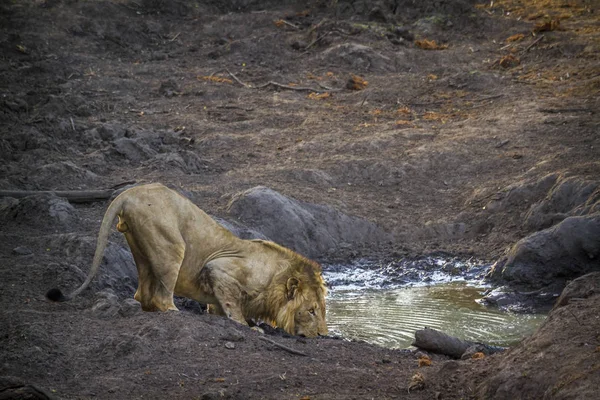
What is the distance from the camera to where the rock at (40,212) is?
1201 cm

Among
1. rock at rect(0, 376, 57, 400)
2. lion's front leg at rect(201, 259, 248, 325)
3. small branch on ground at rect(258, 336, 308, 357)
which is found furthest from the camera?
lion's front leg at rect(201, 259, 248, 325)

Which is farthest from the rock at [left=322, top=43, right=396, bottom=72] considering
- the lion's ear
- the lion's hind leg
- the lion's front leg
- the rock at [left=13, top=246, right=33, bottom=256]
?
the lion's hind leg

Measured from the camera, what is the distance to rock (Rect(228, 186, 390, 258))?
43.8 ft

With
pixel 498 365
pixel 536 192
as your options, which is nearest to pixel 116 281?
pixel 498 365

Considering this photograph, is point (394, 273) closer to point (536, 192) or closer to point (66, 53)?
point (536, 192)

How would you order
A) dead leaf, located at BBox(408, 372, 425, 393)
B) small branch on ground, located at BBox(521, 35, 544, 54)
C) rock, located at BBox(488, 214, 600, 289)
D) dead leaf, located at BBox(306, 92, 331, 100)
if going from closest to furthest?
dead leaf, located at BBox(408, 372, 425, 393), rock, located at BBox(488, 214, 600, 289), dead leaf, located at BBox(306, 92, 331, 100), small branch on ground, located at BBox(521, 35, 544, 54)

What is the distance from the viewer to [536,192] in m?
14.2

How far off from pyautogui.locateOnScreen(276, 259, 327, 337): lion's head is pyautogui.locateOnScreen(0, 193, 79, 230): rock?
12.7ft

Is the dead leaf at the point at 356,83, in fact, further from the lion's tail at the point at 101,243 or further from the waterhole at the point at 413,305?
the lion's tail at the point at 101,243

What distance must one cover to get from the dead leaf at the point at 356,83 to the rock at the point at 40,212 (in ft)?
30.7

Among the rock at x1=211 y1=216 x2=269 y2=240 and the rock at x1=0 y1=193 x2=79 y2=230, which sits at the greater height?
the rock at x1=0 y1=193 x2=79 y2=230

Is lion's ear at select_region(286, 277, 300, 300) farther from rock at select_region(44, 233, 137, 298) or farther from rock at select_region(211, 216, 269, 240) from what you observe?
rock at select_region(211, 216, 269, 240)

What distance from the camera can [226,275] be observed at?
9.23 meters

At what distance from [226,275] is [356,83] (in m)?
12.0
